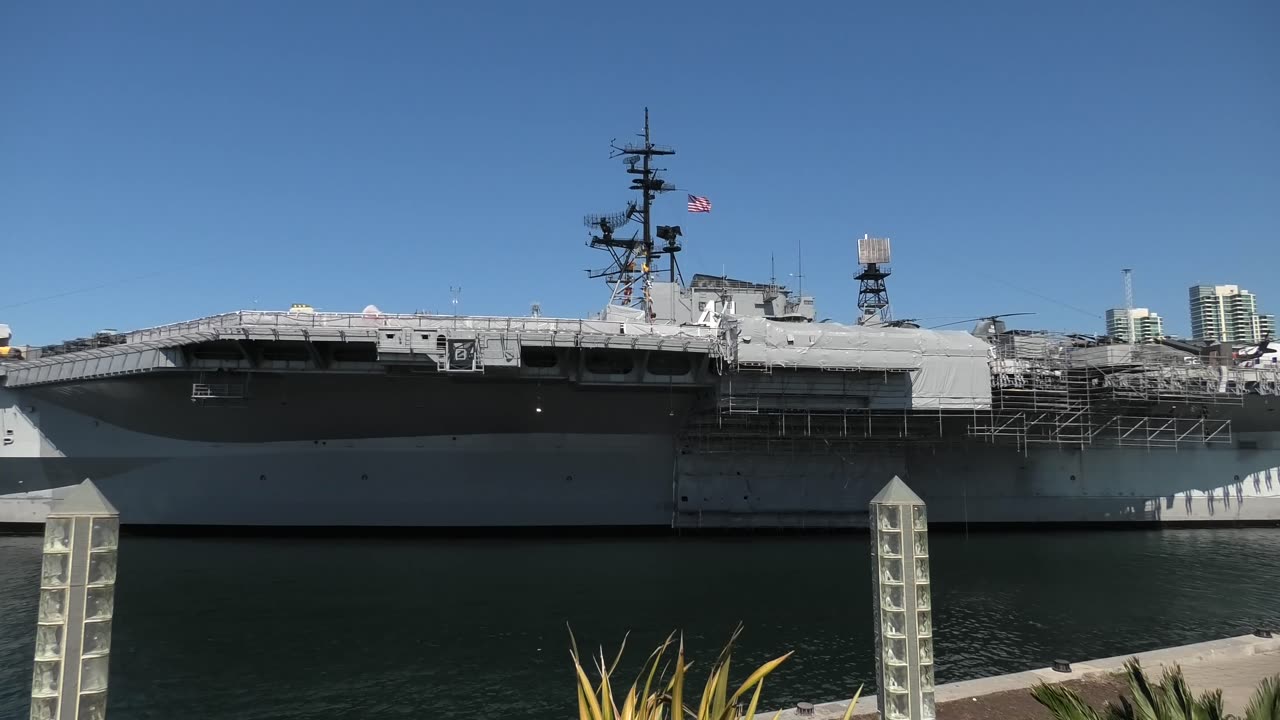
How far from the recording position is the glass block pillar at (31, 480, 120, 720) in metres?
3.60

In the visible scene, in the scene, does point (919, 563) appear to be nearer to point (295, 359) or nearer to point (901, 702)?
point (901, 702)

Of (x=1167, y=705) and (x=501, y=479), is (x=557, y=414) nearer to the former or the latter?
(x=501, y=479)

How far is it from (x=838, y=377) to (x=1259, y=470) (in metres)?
16.2

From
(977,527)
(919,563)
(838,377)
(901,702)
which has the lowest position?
(977,527)

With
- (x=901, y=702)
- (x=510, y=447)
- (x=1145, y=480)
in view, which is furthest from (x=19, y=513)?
(x=1145, y=480)

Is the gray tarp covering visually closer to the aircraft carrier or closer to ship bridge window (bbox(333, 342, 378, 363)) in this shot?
the aircraft carrier

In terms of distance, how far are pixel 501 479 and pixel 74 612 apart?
48.4 ft

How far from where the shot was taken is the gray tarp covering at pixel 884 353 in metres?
16.3

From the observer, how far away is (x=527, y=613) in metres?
11.4

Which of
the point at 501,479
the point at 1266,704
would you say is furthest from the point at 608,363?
the point at 1266,704

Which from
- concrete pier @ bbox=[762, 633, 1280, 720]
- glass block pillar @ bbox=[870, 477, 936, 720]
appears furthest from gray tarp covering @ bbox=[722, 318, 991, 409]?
glass block pillar @ bbox=[870, 477, 936, 720]

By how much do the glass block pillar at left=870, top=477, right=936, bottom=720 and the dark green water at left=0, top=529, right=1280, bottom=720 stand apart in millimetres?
3485

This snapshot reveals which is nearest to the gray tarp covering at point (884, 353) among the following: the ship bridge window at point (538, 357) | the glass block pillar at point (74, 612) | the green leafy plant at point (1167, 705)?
the ship bridge window at point (538, 357)

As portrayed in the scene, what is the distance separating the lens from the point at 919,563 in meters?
4.55
